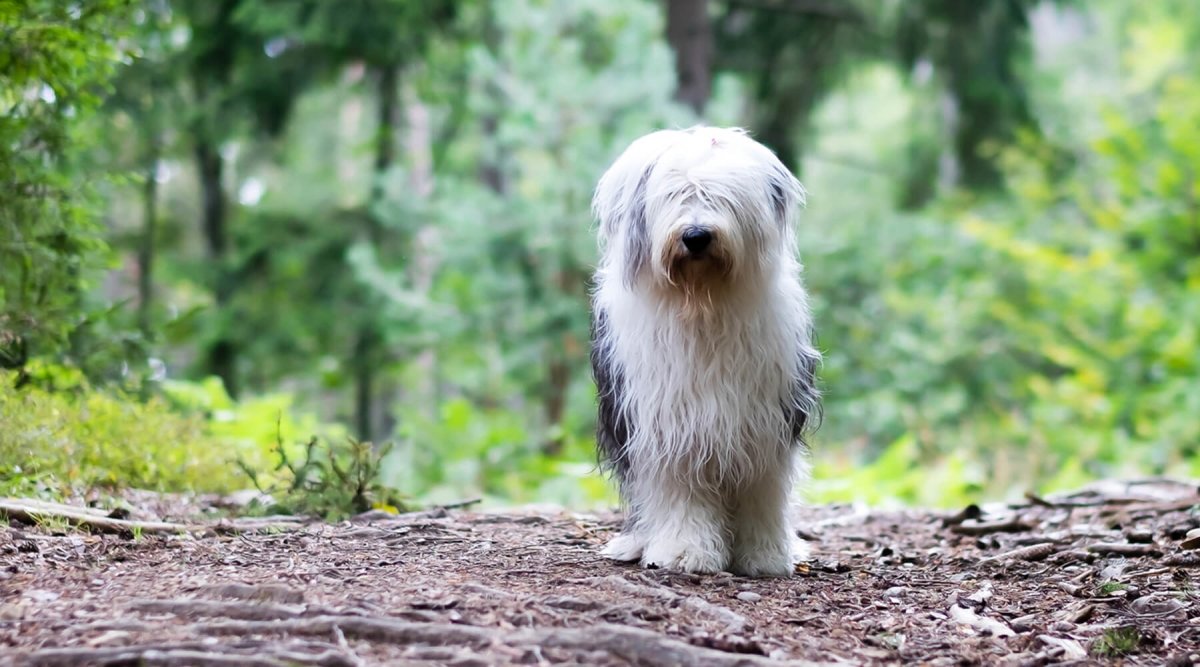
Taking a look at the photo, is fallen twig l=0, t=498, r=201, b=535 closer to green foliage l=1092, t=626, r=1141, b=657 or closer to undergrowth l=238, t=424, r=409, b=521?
undergrowth l=238, t=424, r=409, b=521

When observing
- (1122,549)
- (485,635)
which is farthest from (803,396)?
(485,635)

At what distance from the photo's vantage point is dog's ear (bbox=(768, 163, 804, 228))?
453 cm

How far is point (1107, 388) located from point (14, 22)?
10546mm

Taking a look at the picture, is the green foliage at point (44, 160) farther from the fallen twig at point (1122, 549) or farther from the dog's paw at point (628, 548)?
the fallen twig at point (1122, 549)

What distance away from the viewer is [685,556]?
14.7 feet

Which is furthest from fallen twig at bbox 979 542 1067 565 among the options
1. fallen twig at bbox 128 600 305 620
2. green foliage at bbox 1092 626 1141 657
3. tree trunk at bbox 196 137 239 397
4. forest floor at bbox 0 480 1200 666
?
tree trunk at bbox 196 137 239 397

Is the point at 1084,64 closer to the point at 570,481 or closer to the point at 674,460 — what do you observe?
the point at 570,481

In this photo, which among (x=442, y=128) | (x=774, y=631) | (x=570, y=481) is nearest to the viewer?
(x=774, y=631)

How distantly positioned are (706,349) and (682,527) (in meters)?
0.73

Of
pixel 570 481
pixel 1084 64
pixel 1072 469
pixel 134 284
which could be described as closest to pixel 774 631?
pixel 570 481

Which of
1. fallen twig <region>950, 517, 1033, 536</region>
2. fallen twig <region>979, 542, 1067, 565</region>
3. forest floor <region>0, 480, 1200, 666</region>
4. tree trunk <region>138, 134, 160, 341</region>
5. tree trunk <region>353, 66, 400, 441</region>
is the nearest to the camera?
forest floor <region>0, 480, 1200, 666</region>

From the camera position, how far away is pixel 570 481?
9430 millimetres

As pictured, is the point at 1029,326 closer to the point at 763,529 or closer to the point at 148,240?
the point at 763,529

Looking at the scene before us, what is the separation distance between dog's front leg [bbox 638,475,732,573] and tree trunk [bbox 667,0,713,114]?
8.38 meters
